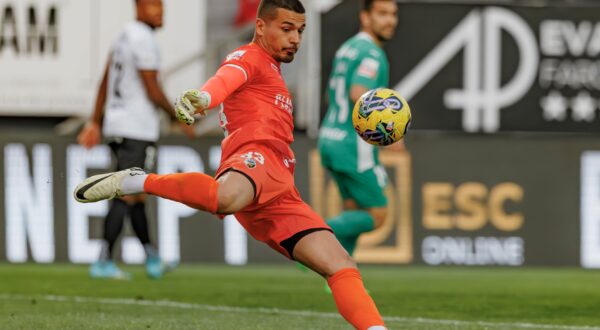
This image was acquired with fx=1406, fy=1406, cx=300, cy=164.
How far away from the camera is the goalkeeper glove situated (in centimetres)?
549

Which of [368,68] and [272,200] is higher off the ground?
[368,68]

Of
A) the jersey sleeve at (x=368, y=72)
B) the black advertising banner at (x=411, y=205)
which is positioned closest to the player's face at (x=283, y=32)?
the jersey sleeve at (x=368, y=72)

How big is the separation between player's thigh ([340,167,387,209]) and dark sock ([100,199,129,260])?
2.02 m

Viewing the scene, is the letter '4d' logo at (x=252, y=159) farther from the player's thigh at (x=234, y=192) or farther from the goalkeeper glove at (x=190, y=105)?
the goalkeeper glove at (x=190, y=105)

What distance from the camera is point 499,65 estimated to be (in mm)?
14797

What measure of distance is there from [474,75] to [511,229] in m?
1.70

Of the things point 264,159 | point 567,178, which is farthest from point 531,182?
Answer: point 264,159

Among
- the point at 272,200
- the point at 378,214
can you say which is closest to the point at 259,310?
the point at 378,214

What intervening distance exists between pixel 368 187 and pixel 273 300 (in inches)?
41.5

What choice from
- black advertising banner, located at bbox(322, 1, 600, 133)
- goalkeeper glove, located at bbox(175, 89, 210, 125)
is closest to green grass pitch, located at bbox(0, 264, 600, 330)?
goalkeeper glove, located at bbox(175, 89, 210, 125)

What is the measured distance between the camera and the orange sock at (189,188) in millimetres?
5887

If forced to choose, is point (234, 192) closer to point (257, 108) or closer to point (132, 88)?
point (257, 108)

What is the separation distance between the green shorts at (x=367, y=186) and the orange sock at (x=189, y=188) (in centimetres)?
357

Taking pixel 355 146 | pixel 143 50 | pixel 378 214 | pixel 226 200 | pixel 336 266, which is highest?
pixel 143 50
